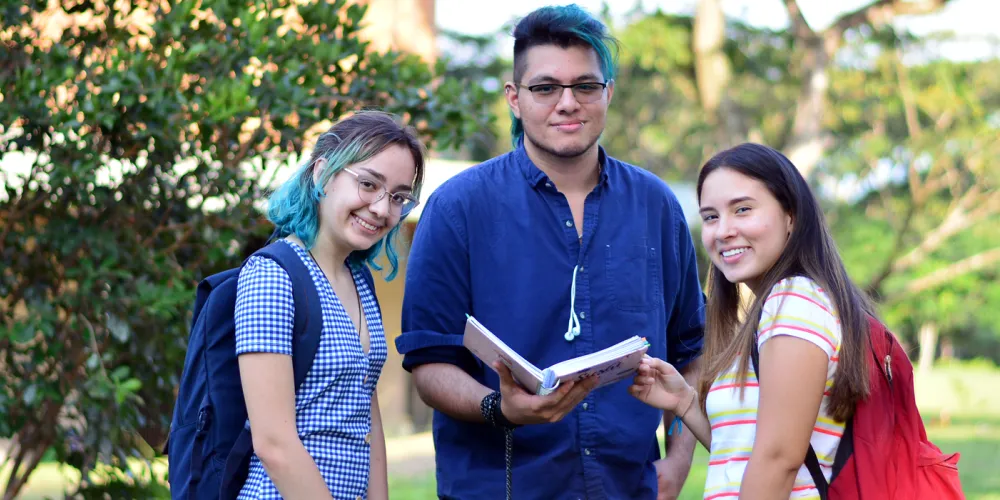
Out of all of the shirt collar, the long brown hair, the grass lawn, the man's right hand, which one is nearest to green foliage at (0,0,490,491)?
the grass lawn

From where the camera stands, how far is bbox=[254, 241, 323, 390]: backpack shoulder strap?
263cm

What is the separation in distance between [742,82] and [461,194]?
2743 centimetres

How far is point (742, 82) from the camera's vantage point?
29609 millimetres

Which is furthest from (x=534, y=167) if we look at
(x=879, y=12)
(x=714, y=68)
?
(x=714, y=68)

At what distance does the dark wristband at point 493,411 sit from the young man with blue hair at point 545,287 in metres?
0.04

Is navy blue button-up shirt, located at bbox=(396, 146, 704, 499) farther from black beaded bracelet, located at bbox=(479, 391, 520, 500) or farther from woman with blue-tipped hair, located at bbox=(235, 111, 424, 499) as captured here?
woman with blue-tipped hair, located at bbox=(235, 111, 424, 499)

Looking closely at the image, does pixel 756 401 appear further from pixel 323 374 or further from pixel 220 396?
pixel 220 396

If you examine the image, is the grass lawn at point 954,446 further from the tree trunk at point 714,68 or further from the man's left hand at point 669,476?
the tree trunk at point 714,68

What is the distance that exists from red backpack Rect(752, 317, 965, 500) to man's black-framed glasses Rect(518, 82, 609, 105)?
40.1 inches

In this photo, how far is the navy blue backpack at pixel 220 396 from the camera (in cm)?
261

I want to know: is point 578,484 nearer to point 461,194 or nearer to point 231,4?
point 461,194

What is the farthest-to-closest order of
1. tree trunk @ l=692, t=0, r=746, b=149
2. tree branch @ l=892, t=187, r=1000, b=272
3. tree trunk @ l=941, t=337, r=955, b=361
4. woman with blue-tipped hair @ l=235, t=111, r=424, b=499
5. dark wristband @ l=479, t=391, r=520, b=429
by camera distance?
1. tree trunk @ l=941, t=337, r=955, b=361
2. tree branch @ l=892, t=187, r=1000, b=272
3. tree trunk @ l=692, t=0, r=746, b=149
4. dark wristband @ l=479, t=391, r=520, b=429
5. woman with blue-tipped hair @ l=235, t=111, r=424, b=499

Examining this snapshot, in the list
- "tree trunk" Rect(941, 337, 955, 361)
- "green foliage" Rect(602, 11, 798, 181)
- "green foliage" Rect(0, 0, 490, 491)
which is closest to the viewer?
"green foliage" Rect(0, 0, 490, 491)

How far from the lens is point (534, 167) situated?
3467 mm
